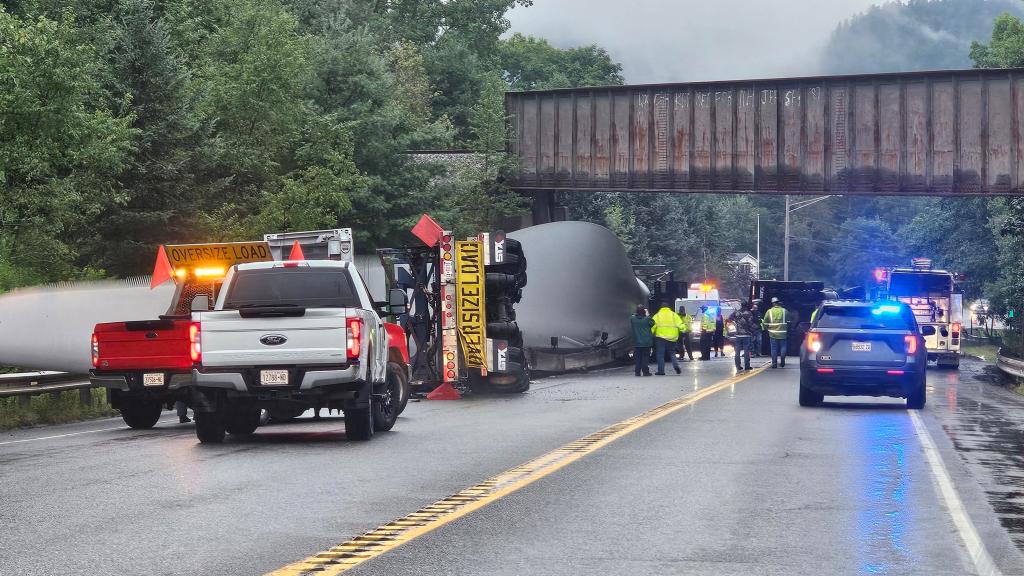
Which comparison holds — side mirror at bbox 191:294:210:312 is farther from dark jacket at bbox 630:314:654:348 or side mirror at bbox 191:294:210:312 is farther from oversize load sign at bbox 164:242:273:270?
dark jacket at bbox 630:314:654:348

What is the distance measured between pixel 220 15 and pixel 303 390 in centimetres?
4770

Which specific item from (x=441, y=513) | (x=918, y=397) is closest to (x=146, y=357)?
(x=441, y=513)

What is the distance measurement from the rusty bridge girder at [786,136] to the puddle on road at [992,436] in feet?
45.6

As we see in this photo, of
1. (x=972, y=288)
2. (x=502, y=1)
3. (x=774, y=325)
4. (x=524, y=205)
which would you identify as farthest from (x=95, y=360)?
(x=502, y=1)

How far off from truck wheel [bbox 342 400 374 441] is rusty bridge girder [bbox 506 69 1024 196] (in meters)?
33.4

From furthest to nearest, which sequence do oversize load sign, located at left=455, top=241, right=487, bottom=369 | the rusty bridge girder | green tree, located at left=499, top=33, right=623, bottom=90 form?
green tree, located at left=499, top=33, right=623, bottom=90 < the rusty bridge girder < oversize load sign, located at left=455, top=241, right=487, bottom=369

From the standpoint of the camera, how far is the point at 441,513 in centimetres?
1053

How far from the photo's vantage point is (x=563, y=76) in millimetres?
110500

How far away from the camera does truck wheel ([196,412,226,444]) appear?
54.1ft

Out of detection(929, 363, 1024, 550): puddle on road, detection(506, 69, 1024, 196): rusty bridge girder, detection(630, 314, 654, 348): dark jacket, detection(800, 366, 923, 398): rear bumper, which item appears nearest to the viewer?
detection(929, 363, 1024, 550): puddle on road

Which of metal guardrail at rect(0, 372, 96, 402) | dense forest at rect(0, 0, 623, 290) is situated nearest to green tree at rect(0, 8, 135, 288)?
dense forest at rect(0, 0, 623, 290)

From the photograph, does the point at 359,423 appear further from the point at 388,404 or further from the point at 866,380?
the point at 866,380

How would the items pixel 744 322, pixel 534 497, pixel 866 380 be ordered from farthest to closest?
pixel 744 322
pixel 866 380
pixel 534 497

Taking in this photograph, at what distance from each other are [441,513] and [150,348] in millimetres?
9213
